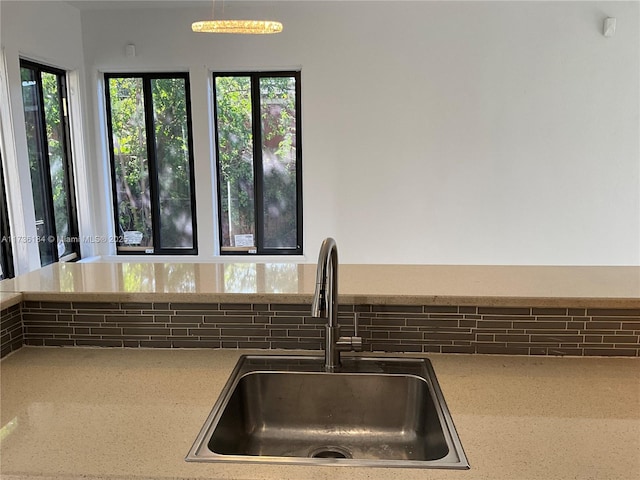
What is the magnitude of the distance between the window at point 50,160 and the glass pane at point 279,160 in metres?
1.65

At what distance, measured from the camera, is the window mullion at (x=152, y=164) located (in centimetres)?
436

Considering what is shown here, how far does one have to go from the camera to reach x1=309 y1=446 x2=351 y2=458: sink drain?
118 centimetres

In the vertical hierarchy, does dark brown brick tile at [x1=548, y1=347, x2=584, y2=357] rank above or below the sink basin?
above

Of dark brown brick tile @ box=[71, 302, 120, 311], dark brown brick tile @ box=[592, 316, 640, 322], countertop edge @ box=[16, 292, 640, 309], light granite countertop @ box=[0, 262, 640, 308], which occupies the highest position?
light granite countertop @ box=[0, 262, 640, 308]

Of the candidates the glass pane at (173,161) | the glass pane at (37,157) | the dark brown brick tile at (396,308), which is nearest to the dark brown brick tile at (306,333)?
the dark brown brick tile at (396,308)

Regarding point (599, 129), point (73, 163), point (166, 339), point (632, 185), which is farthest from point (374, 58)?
point (166, 339)

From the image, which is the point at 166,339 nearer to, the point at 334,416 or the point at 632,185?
the point at 334,416

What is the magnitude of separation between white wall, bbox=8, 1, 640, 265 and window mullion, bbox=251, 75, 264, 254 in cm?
26

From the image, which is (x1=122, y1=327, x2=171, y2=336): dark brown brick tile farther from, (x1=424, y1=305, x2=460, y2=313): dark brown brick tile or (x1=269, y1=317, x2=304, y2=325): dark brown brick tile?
(x1=424, y1=305, x2=460, y2=313): dark brown brick tile

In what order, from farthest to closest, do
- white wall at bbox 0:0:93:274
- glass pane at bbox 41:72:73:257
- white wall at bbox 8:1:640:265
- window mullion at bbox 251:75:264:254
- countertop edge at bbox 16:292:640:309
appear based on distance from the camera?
window mullion at bbox 251:75:264:254 → white wall at bbox 8:1:640:265 → glass pane at bbox 41:72:73:257 → white wall at bbox 0:0:93:274 → countertop edge at bbox 16:292:640:309

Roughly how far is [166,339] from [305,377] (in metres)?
0.44

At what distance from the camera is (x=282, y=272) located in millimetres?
1629

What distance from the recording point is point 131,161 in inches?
177

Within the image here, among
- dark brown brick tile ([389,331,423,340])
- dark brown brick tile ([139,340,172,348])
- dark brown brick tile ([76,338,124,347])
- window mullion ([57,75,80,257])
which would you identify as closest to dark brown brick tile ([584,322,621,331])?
dark brown brick tile ([389,331,423,340])
